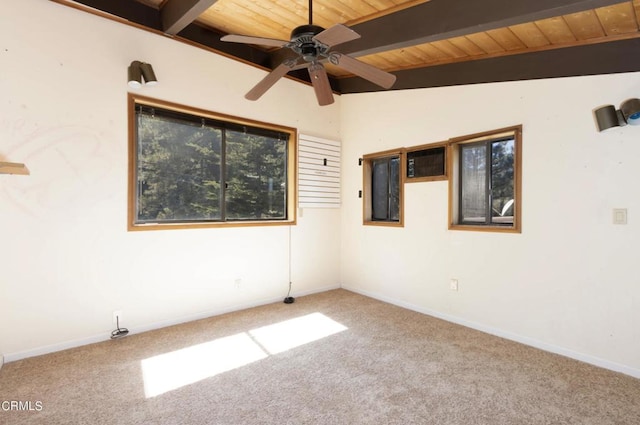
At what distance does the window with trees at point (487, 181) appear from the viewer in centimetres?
296

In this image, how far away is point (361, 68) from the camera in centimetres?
209

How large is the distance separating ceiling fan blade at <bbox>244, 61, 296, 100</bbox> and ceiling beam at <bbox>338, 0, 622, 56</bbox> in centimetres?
106

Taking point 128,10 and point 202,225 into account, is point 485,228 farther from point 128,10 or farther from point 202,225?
point 128,10

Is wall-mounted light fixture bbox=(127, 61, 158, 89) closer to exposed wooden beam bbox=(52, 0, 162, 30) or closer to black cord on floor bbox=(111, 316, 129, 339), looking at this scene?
exposed wooden beam bbox=(52, 0, 162, 30)

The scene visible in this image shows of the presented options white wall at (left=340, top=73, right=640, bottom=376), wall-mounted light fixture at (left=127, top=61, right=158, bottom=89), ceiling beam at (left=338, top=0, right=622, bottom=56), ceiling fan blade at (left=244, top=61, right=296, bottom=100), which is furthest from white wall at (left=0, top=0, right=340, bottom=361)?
white wall at (left=340, top=73, right=640, bottom=376)

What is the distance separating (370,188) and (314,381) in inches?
109

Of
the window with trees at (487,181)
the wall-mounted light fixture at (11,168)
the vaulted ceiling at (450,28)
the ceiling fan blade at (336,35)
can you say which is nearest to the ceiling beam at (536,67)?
the vaulted ceiling at (450,28)

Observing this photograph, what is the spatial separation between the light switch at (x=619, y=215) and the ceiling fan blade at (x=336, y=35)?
2331mm

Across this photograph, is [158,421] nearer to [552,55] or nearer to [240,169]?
[240,169]

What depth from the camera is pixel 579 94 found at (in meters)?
2.56

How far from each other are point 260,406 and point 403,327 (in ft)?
5.77

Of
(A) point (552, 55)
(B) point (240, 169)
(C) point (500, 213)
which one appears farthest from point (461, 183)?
(B) point (240, 169)

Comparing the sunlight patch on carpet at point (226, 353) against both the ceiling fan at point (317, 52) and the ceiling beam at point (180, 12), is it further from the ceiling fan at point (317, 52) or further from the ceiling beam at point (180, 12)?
the ceiling beam at point (180, 12)

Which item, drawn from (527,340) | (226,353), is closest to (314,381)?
(226,353)
